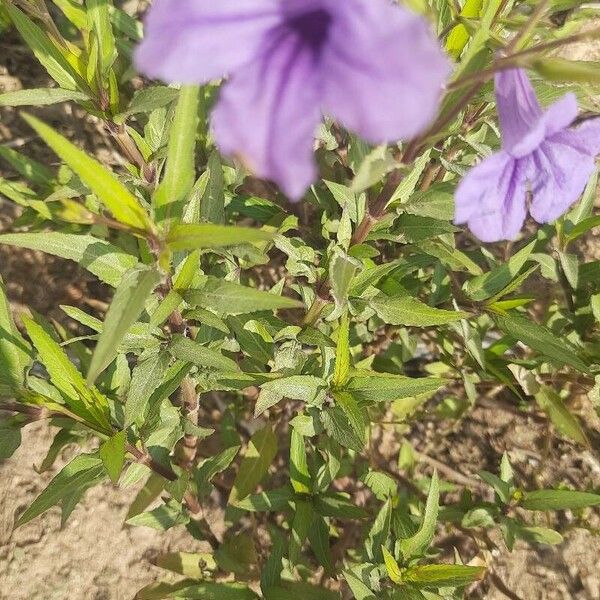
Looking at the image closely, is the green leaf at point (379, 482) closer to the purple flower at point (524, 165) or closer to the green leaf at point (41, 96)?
the purple flower at point (524, 165)

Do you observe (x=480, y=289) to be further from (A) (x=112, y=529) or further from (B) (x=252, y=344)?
(A) (x=112, y=529)

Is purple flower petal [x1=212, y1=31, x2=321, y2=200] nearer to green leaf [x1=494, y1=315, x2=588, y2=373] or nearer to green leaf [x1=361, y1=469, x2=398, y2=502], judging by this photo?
green leaf [x1=494, y1=315, x2=588, y2=373]

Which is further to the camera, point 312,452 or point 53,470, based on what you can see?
point 53,470

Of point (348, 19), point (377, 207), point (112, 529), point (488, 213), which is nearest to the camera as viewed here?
point (348, 19)

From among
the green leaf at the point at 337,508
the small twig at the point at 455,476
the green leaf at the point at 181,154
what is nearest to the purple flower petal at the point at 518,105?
the green leaf at the point at 181,154

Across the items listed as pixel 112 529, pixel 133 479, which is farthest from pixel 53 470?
pixel 133 479

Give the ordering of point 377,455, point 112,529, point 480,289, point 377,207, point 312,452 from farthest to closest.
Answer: point 377,455 < point 112,529 < point 312,452 < point 480,289 < point 377,207

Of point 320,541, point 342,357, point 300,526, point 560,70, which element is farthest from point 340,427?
point 560,70
